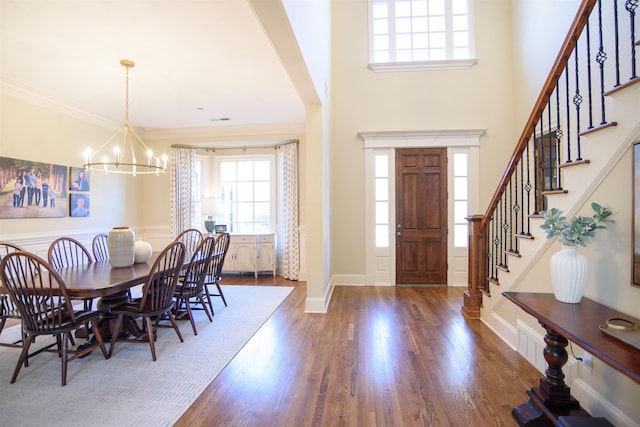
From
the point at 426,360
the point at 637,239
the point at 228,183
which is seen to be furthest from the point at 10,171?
the point at 637,239

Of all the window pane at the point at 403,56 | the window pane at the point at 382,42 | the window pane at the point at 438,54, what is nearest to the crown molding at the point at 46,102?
the window pane at the point at 382,42

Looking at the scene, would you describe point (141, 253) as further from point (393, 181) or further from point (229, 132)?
point (393, 181)

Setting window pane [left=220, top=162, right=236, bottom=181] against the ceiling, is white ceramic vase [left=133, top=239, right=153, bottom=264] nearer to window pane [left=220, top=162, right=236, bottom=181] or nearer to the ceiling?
the ceiling

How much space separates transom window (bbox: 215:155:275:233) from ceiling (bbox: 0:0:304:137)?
53.5 inches

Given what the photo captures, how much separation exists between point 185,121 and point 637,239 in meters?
6.02

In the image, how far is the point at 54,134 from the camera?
4391 millimetres

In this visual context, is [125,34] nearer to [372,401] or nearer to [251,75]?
[251,75]

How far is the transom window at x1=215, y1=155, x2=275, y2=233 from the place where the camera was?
619 cm

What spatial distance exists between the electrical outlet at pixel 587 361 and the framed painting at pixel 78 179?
6.26 meters

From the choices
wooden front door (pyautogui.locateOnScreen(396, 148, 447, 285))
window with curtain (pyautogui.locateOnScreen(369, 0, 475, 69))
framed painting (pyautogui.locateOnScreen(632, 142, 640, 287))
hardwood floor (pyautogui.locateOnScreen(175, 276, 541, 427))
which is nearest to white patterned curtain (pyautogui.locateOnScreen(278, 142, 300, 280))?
wooden front door (pyautogui.locateOnScreen(396, 148, 447, 285))

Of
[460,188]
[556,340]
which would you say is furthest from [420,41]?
[556,340]

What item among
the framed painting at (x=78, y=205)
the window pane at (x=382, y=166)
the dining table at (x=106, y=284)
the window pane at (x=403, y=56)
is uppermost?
the window pane at (x=403, y=56)

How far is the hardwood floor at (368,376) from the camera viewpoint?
Result: 185 centimetres

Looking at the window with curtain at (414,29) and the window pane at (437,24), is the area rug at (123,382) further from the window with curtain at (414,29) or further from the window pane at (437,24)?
the window pane at (437,24)
